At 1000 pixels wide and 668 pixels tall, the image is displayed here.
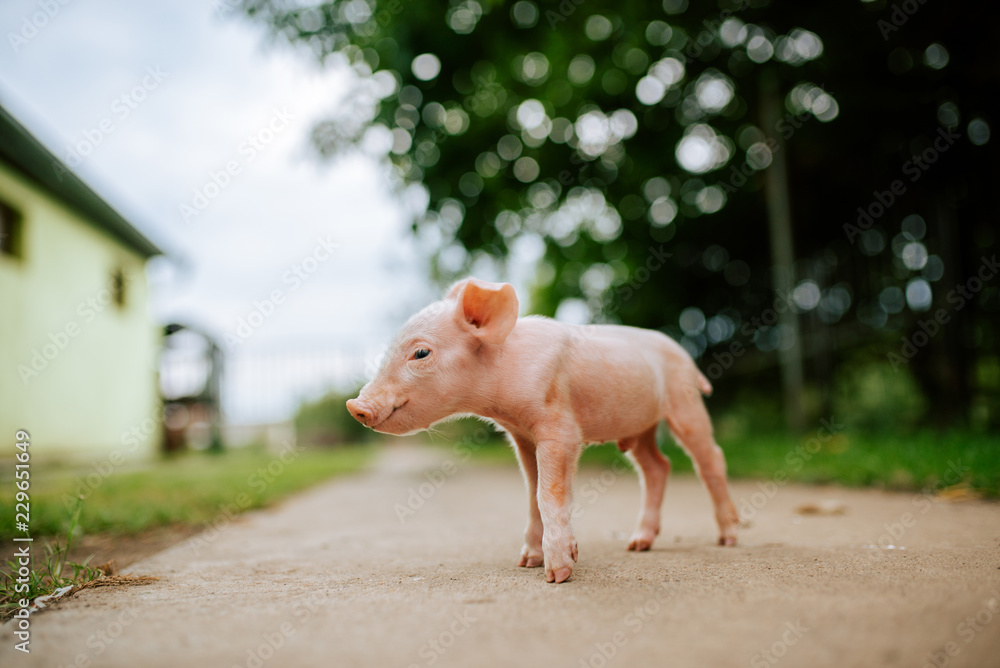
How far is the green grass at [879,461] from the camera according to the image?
5.43 meters

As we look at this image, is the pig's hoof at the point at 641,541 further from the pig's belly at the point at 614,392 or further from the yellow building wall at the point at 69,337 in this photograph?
the yellow building wall at the point at 69,337

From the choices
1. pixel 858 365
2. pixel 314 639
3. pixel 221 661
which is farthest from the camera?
pixel 858 365

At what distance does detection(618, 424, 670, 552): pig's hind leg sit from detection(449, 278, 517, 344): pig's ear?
1.13 m

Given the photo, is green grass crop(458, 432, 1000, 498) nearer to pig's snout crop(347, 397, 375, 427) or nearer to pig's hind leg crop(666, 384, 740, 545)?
pig's hind leg crop(666, 384, 740, 545)

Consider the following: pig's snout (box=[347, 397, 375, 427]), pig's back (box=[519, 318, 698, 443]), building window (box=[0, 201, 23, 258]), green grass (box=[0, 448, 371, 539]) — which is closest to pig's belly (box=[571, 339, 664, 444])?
pig's back (box=[519, 318, 698, 443])

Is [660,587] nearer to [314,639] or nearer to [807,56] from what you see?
[314,639]

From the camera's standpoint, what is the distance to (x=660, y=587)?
8.04 feet

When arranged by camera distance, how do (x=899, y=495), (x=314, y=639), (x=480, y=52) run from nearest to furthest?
(x=314, y=639), (x=899, y=495), (x=480, y=52)

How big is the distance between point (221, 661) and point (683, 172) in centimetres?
1205

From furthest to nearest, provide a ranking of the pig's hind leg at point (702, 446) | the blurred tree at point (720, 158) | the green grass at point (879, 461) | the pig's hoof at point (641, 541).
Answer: the blurred tree at point (720, 158) < the green grass at point (879, 461) < the pig's hind leg at point (702, 446) < the pig's hoof at point (641, 541)

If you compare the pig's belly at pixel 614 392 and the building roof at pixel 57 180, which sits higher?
the building roof at pixel 57 180

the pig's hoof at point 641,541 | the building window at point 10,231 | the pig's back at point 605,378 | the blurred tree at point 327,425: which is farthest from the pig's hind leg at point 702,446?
the blurred tree at point 327,425

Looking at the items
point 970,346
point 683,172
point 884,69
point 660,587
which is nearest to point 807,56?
point 884,69

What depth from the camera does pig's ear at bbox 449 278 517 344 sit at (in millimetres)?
2918
